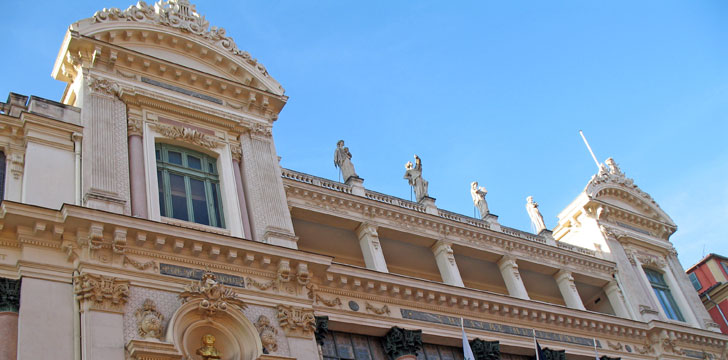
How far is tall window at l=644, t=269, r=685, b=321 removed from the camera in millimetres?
34500

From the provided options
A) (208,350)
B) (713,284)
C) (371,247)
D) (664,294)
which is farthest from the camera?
(713,284)

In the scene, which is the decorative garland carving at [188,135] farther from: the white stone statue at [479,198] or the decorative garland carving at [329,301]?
the white stone statue at [479,198]

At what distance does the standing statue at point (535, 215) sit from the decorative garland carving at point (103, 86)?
64.8 ft

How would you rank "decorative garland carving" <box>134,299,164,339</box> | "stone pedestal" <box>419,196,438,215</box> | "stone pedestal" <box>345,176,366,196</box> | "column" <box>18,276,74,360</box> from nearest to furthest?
"column" <box>18,276,74,360</box> → "decorative garland carving" <box>134,299,164,339</box> → "stone pedestal" <box>345,176,366,196</box> → "stone pedestal" <box>419,196,438,215</box>

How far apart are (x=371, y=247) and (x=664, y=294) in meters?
16.6

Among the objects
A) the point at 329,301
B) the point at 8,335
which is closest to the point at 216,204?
the point at 329,301

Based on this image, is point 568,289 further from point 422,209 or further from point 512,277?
point 422,209

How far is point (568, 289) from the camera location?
3164 centimetres

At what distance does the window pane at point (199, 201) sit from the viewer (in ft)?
71.6

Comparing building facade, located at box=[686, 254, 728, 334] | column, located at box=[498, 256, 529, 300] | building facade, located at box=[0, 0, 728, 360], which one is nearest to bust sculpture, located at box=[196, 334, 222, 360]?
building facade, located at box=[0, 0, 728, 360]

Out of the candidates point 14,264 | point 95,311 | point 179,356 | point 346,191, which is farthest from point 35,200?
point 346,191

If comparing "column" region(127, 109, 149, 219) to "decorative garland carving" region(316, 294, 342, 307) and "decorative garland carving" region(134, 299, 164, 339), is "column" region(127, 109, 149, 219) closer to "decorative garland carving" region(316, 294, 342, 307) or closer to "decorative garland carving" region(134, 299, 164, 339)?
"decorative garland carving" region(134, 299, 164, 339)

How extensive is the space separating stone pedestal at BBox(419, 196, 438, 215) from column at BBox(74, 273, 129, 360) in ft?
46.6

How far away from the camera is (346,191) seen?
27.9m
